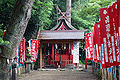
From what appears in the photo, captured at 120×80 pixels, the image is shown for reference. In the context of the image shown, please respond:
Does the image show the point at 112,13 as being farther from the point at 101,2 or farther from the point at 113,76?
the point at 101,2

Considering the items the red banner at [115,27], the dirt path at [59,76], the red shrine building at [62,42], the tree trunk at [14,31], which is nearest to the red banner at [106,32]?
the red banner at [115,27]

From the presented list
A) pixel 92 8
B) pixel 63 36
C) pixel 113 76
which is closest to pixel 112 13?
pixel 113 76

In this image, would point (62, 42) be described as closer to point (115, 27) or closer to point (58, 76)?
point (58, 76)

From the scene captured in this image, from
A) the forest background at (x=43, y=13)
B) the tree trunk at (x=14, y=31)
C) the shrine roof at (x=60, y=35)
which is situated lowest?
the tree trunk at (x=14, y=31)

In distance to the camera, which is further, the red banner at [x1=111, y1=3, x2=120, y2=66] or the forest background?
the forest background

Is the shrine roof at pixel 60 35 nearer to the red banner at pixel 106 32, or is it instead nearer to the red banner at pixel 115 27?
the red banner at pixel 106 32

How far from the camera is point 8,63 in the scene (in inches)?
214

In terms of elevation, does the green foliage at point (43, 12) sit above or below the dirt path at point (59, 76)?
above

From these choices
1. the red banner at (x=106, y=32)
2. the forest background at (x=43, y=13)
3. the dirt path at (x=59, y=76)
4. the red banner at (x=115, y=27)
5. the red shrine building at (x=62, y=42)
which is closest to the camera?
the red banner at (x=115, y=27)

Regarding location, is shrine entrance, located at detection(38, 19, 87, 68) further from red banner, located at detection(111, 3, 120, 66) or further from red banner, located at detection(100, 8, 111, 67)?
red banner, located at detection(111, 3, 120, 66)

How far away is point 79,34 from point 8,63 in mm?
11527

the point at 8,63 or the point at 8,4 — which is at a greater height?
the point at 8,4

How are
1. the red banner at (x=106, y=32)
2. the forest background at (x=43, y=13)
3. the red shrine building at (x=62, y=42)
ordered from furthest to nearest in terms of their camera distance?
the red shrine building at (x=62, y=42) < the forest background at (x=43, y=13) < the red banner at (x=106, y=32)

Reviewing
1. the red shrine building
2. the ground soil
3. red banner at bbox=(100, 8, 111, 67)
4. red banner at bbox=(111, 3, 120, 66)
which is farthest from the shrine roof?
red banner at bbox=(111, 3, 120, 66)
